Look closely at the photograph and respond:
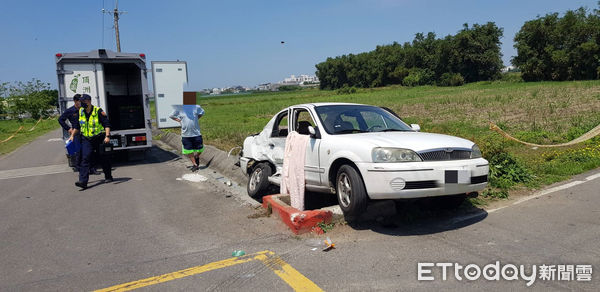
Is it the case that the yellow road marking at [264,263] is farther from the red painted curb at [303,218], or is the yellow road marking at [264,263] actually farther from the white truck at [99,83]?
the white truck at [99,83]

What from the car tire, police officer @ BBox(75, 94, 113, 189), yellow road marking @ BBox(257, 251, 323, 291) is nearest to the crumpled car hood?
the car tire

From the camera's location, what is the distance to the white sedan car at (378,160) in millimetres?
4789

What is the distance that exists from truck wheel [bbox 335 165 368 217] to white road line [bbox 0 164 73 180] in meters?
9.54

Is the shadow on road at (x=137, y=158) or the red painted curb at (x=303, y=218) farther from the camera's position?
the shadow on road at (x=137, y=158)

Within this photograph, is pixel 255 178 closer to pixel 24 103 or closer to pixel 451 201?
pixel 451 201

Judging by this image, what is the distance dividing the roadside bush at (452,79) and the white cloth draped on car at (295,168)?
252 ft

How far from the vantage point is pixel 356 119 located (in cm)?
626

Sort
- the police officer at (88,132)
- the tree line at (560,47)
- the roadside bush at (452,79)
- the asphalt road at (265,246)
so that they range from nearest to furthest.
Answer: the asphalt road at (265,246), the police officer at (88,132), the tree line at (560,47), the roadside bush at (452,79)

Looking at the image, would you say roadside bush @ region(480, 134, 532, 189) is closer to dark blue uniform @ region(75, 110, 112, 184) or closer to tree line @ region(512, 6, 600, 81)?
dark blue uniform @ region(75, 110, 112, 184)

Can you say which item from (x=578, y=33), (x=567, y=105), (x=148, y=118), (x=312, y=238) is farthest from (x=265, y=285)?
(x=578, y=33)

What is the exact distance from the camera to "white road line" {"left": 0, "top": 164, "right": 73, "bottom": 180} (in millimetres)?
11477

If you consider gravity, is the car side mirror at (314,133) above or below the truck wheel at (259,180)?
above

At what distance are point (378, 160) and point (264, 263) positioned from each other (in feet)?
5.70

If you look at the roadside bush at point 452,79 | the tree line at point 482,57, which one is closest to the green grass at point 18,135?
the tree line at point 482,57
